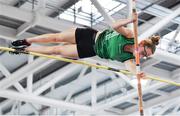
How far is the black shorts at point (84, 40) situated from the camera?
8.01m

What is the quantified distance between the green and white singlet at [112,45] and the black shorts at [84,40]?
110 mm

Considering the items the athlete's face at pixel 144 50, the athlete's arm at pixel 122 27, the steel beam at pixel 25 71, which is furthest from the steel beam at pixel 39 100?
the athlete's face at pixel 144 50

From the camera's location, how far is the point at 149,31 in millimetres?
10672

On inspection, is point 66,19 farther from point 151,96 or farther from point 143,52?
point 151,96

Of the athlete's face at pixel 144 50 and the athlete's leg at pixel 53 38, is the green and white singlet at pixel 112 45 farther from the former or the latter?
the athlete's leg at pixel 53 38

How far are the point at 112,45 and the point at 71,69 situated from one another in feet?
20.2

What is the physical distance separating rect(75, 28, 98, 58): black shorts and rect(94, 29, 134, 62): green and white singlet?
0.11 m

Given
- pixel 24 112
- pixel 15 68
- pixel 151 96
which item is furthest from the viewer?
pixel 24 112

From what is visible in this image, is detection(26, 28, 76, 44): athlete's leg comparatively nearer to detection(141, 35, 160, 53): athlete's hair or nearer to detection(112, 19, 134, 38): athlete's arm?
detection(112, 19, 134, 38): athlete's arm

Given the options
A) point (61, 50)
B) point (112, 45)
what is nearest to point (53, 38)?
point (61, 50)

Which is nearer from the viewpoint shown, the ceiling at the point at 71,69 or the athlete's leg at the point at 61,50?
the athlete's leg at the point at 61,50

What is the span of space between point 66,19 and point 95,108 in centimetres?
445

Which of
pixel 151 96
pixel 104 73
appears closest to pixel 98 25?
pixel 104 73

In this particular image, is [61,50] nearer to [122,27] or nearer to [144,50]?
[122,27]
